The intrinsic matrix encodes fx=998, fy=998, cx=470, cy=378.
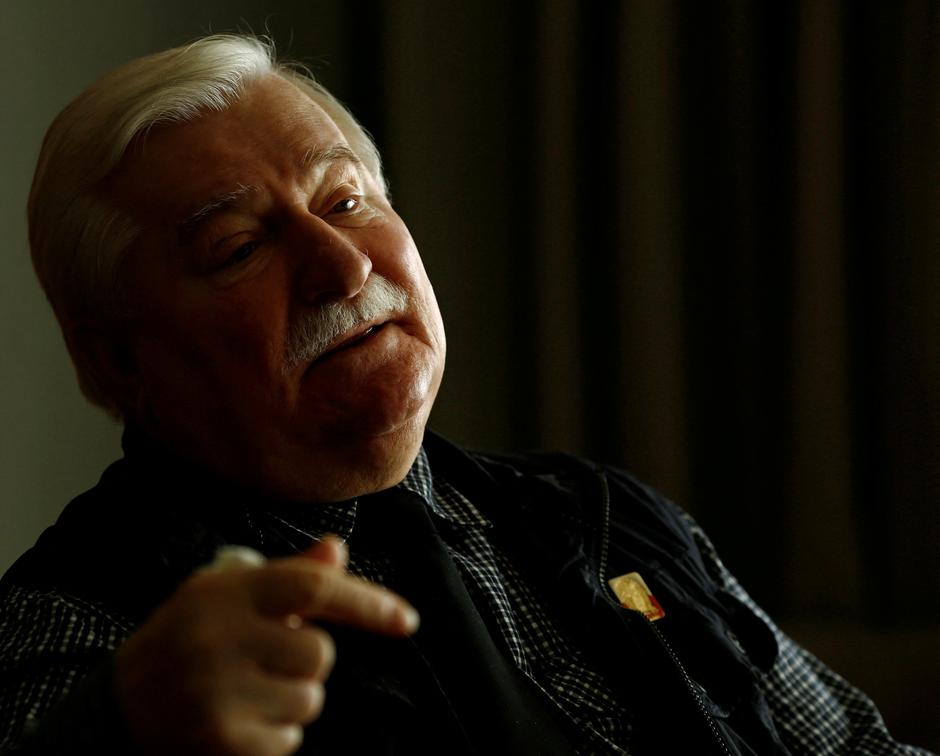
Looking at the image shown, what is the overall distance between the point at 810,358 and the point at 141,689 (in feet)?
5.08

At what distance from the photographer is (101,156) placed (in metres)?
1.11

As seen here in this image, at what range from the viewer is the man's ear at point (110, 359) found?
1.17m

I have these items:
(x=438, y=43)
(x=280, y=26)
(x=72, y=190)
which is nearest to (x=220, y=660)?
(x=72, y=190)

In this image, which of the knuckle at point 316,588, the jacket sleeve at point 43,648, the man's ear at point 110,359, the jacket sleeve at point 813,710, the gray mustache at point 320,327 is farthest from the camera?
the jacket sleeve at point 813,710

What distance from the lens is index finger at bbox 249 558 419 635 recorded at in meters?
0.60

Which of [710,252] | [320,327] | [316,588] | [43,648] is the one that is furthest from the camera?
[710,252]

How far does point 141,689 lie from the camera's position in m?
0.64

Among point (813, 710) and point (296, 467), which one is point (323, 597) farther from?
point (813, 710)

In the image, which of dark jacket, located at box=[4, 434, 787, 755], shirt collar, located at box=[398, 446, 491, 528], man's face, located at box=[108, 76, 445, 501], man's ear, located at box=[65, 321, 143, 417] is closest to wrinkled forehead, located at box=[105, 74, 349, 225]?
man's face, located at box=[108, 76, 445, 501]

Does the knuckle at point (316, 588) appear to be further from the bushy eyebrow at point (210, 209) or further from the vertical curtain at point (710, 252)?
the vertical curtain at point (710, 252)

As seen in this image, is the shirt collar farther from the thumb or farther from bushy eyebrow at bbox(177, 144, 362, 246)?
the thumb

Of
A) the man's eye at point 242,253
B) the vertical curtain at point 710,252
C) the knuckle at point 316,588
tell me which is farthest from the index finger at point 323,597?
the vertical curtain at point 710,252

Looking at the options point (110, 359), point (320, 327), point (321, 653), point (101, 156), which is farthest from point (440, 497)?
point (321, 653)

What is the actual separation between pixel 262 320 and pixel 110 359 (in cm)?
24
